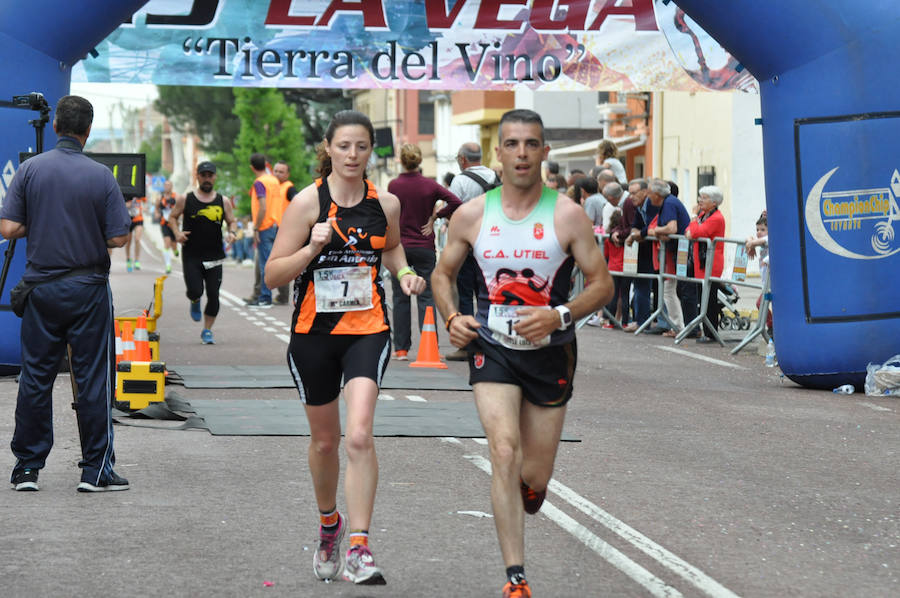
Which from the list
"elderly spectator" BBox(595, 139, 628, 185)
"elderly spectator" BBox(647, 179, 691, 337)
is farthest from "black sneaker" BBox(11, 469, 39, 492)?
"elderly spectator" BBox(595, 139, 628, 185)

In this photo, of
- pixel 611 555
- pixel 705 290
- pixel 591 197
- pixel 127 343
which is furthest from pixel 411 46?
pixel 611 555

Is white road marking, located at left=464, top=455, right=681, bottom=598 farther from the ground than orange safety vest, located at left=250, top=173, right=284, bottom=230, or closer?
closer

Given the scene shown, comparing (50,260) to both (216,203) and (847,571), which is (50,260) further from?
(216,203)

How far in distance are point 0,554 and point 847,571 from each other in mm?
3436

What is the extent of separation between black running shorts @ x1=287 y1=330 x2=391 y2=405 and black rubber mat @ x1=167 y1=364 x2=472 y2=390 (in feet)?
21.0

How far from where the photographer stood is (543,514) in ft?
25.0

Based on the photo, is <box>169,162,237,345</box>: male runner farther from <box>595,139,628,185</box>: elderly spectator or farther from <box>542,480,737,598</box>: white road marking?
<box>542,480,737,598</box>: white road marking

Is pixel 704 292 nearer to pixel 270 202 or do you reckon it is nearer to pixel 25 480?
pixel 270 202

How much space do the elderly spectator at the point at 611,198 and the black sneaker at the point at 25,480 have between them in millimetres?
13070

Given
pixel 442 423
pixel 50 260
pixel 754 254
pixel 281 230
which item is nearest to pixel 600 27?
pixel 754 254

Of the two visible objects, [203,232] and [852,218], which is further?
[203,232]

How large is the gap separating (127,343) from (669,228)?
8767 millimetres

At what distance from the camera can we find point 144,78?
17797mm

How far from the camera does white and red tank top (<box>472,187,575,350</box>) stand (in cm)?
590
